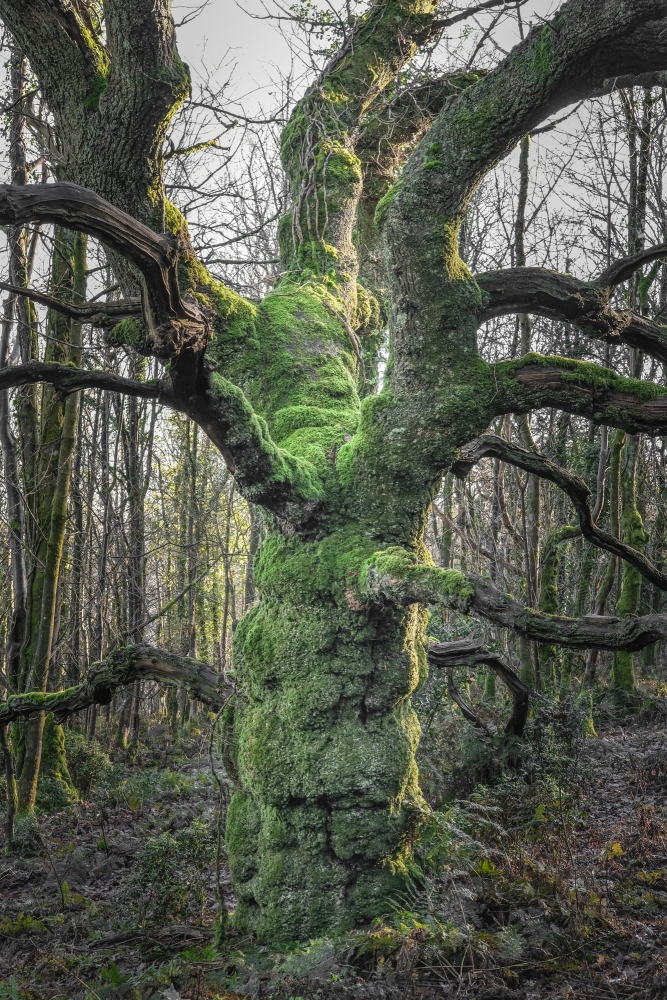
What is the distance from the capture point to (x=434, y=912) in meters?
4.10

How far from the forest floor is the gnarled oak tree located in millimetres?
514

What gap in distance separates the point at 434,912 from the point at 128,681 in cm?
279

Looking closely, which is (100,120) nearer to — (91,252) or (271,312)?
(271,312)

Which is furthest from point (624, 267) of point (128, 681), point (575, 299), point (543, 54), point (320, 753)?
point (128, 681)

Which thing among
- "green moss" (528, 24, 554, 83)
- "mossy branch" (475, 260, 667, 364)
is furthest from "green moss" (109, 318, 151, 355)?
"green moss" (528, 24, 554, 83)

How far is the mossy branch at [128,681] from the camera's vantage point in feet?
16.8

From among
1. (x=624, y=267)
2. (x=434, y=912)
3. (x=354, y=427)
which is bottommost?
(x=434, y=912)

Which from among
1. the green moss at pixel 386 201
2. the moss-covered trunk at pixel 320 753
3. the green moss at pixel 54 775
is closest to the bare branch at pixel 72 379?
the moss-covered trunk at pixel 320 753

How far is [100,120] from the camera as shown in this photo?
4.18 m

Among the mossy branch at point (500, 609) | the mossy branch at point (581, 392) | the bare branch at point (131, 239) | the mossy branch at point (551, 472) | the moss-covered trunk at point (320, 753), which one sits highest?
the bare branch at point (131, 239)

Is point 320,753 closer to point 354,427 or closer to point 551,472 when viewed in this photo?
point 354,427

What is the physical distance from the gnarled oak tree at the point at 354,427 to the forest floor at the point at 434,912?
1.69ft

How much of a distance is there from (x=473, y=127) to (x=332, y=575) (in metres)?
3.15

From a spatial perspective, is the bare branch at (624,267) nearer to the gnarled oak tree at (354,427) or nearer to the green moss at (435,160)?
the gnarled oak tree at (354,427)
